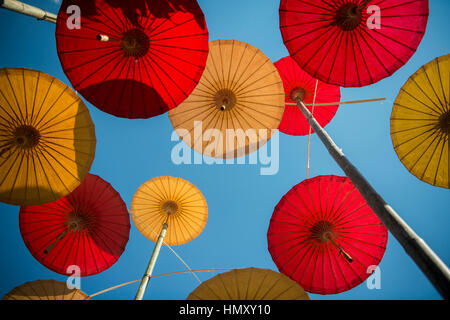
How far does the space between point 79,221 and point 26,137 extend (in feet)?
7.67

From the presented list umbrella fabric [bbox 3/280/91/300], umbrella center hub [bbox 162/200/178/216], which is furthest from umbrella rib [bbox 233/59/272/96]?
umbrella fabric [bbox 3/280/91/300]

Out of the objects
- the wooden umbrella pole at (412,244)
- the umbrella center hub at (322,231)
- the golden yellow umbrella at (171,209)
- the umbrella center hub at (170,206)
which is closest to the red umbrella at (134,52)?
the golden yellow umbrella at (171,209)

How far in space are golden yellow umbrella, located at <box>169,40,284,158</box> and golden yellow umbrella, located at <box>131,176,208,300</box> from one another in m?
1.78

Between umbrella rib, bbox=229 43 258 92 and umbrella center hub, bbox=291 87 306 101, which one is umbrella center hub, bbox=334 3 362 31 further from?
umbrella center hub, bbox=291 87 306 101

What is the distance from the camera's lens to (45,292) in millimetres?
4328

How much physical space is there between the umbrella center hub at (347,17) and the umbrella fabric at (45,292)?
24.1ft

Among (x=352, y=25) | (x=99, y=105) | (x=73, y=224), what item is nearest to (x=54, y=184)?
(x=73, y=224)

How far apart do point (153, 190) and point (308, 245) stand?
4.61 meters

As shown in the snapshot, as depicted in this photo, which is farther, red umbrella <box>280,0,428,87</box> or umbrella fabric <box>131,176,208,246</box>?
umbrella fabric <box>131,176,208,246</box>

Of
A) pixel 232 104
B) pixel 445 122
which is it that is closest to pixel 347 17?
pixel 232 104

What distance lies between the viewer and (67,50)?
3594 millimetres

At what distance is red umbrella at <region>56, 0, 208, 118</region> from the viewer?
3557 millimetres
